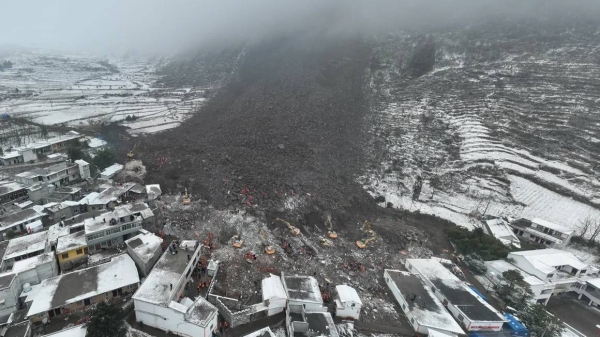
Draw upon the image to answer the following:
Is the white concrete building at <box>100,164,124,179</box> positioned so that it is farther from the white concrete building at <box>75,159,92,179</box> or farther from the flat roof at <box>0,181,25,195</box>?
the flat roof at <box>0,181,25,195</box>

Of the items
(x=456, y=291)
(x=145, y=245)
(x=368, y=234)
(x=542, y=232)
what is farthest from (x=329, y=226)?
(x=542, y=232)

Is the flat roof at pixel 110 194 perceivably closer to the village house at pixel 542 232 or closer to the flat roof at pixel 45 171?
the flat roof at pixel 45 171

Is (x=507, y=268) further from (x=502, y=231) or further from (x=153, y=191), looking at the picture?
(x=153, y=191)

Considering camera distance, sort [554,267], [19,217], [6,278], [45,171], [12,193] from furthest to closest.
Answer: [45,171] → [12,193] → [19,217] → [554,267] → [6,278]

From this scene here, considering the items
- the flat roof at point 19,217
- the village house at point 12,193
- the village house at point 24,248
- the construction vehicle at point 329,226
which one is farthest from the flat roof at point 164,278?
the village house at point 12,193

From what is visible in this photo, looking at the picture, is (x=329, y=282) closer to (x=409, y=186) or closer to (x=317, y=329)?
(x=317, y=329)

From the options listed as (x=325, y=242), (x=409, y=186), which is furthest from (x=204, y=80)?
(x=325, y=242)
